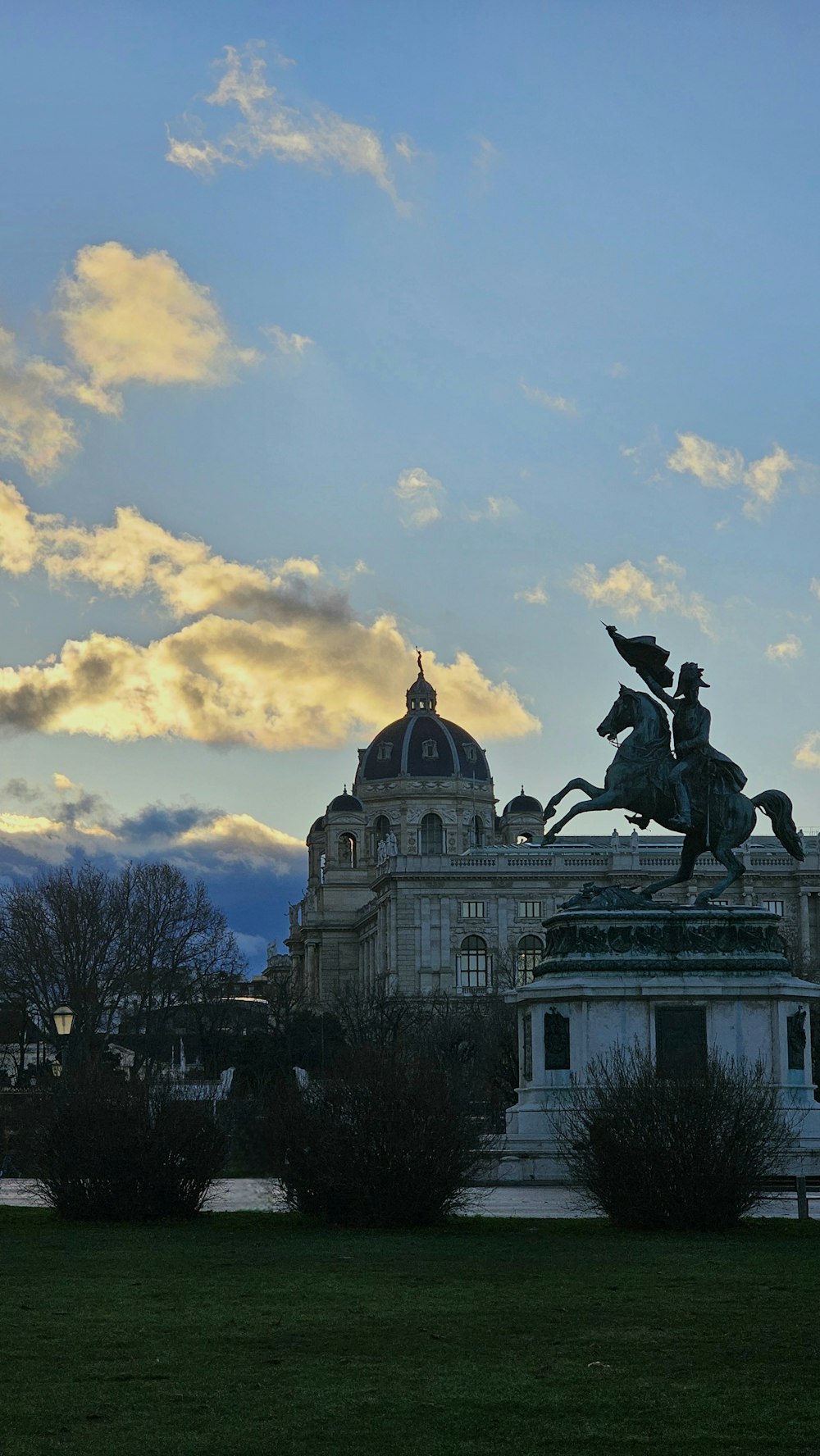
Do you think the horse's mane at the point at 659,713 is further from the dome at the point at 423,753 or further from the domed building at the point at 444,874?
the dome at the point at 423,753

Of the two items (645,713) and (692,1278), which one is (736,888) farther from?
(692,1278)

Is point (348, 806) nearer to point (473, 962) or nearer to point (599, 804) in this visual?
point (473, 962)

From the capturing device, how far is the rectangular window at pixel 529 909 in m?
129

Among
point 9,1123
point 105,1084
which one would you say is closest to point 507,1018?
point 9,1123

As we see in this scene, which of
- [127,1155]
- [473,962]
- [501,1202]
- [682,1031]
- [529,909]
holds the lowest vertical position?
[501,1202]

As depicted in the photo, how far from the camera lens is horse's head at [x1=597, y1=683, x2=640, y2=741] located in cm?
3462

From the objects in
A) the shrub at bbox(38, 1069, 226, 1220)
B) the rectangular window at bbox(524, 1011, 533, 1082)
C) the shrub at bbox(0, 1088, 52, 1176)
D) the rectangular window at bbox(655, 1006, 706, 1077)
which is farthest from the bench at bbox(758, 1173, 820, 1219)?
the shrub at bbox(0, 1088, 52, 1176)

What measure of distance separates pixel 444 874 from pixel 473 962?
5664 mm

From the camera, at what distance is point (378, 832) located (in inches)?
6107

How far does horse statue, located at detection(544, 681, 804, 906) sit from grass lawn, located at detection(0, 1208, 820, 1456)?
44.5ft

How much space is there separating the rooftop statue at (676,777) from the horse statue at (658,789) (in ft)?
0.04

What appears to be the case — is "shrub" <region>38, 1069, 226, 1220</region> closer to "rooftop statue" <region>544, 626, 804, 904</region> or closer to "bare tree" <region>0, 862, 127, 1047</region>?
"rooftop statue" <region>544, 626, 804, 904</region>

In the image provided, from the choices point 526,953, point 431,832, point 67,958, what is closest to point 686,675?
point 67,958

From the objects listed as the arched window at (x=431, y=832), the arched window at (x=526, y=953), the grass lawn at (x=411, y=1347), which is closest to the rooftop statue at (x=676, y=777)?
the grass lawn at (x=411, y=1347)
